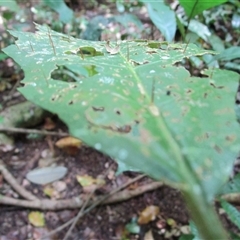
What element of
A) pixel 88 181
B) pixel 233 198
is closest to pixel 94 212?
pixel 88 181

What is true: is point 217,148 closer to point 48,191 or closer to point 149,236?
point 149,236

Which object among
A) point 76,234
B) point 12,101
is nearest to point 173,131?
point 76,234

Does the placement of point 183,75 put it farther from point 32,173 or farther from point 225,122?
point 32,173

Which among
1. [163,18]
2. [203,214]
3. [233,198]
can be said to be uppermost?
[203,214]

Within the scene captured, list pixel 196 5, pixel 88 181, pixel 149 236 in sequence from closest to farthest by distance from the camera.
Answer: pixel 196 5 → pixel 149 236 → pixel 88 181

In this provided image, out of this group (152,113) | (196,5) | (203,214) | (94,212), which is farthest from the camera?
(94,212)

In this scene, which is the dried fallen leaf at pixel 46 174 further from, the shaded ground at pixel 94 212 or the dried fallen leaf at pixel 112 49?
the dried fallen leaf at pixel 112 49

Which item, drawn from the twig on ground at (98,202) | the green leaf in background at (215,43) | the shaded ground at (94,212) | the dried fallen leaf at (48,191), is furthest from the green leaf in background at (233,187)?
the green leaf in background at (215,43)

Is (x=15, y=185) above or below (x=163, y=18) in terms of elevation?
below
